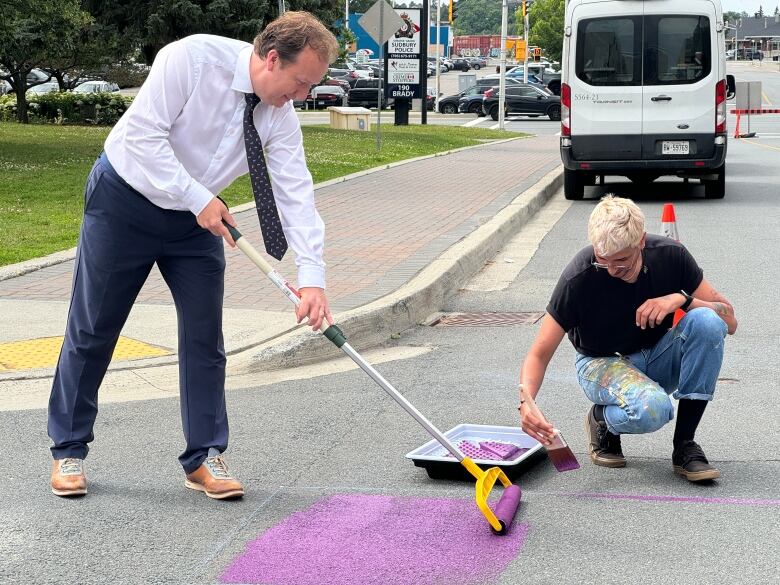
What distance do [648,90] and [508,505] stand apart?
40.1 ft

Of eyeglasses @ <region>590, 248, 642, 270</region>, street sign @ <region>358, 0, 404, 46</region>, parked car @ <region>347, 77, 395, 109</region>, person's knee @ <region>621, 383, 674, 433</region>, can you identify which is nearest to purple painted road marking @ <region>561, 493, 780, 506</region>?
person's knee @ <region>621, 383, 674, 433</region>

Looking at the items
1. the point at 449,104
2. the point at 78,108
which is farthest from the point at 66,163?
the point at 449,104

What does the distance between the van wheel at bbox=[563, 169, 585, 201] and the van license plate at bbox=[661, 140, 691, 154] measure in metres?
1.20

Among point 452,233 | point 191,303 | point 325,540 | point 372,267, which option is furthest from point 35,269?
point 325,540

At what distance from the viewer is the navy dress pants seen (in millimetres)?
4363

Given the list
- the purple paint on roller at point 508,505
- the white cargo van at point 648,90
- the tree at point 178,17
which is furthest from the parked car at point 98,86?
the purple paint on roller at point 508,505

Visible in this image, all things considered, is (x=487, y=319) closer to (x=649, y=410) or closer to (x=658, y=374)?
(x=658, y=374)

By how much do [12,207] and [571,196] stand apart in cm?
737

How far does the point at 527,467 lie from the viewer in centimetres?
488

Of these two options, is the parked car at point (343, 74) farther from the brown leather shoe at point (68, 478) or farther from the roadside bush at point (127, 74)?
the brown leather shoe at point (68, 478)

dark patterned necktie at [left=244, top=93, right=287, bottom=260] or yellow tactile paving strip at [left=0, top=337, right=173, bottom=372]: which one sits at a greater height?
dark patterned necktie at [left=244, top=93, right=287, bottom=260]

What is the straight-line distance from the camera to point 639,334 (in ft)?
15.9

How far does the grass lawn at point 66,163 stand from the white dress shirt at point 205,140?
565 cm

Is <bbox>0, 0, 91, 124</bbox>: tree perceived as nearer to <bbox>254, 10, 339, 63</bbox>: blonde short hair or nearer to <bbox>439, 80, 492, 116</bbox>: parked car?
<bbox>254, 10, 339, 63</bbox>: blonde short hair
